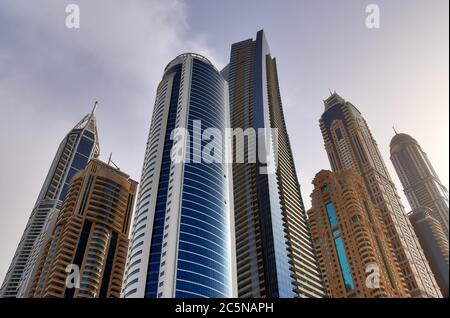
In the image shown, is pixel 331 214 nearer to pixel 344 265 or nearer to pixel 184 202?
pixel 344 265

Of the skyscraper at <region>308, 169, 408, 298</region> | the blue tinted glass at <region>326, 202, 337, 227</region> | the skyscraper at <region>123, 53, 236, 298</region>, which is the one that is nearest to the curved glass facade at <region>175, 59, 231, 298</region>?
the skyscraper at <region>123, 53, 236, 298</region>

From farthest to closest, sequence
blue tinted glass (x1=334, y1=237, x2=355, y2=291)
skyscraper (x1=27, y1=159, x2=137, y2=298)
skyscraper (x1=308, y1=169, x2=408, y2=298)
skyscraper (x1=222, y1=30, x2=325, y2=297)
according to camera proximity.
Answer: blue tinted glass (x1=334, y1=237, x2=355, y2=291), skyscraper (x1=308, y1=169, x2=408, y2=298), skyscraper (x1=27, y1=159, x2=137, y2=298), skyscraper (x1=222, y1=30, x2=325, y2=297)

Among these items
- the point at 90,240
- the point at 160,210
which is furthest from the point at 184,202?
the point at 90,240

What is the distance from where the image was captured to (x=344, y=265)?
15300 cm

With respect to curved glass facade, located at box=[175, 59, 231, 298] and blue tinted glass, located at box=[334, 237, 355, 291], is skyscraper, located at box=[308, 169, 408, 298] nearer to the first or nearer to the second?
blue tinted glass, located at box=[334, 237, 355, 291]

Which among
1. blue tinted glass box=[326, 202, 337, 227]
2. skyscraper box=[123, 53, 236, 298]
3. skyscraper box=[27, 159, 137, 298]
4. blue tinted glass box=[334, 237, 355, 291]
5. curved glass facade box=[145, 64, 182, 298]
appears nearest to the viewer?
curved glass facade box=[145, 64, 182, 298]

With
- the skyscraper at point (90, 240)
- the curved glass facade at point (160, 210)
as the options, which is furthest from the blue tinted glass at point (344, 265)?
the skyscraper at point (90, 240)

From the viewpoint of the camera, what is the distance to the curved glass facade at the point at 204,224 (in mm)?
99938

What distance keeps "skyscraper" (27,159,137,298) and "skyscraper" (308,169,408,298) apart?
8439cm

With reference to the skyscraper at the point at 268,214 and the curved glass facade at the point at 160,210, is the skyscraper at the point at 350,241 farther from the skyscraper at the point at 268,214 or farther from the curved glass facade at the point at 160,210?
the curved glass facade at the point at 160,210

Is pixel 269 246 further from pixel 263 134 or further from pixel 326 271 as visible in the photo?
pixel 263 134

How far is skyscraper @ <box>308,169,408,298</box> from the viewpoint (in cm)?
14238
